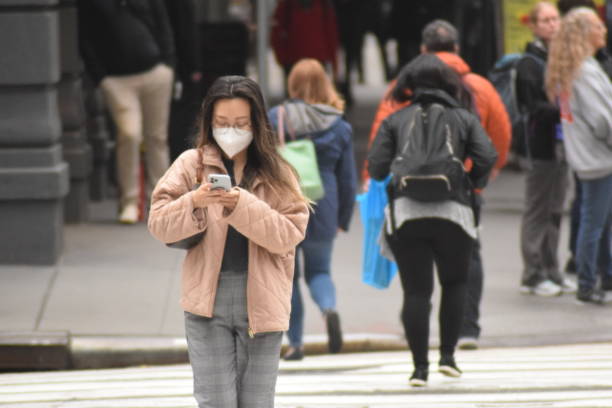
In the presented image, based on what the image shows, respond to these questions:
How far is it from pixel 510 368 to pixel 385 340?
1134 millimetres

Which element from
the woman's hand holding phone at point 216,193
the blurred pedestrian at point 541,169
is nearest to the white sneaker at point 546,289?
the blurred pedestrian at point 541,169

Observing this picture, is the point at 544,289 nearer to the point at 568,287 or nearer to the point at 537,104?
the point at 568,287

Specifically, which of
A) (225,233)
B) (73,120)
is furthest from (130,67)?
(225,233)

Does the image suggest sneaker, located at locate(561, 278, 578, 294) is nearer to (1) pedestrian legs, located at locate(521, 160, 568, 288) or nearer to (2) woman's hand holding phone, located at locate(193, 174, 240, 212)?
(1) pedestrian legs, located at locate(521, 160, 568, 288)

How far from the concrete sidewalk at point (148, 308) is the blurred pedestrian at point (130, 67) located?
2.23 ft

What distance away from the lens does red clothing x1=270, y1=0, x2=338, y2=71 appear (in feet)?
50.4

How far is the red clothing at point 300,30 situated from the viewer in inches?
605

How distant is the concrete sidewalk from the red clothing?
5147mm

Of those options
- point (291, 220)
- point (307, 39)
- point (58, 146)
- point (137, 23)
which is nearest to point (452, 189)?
point (291, 220)

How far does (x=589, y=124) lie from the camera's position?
8.27m

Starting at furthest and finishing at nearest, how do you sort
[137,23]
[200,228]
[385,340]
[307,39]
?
[307,39] < [137,23] < [385,340] < [200,228]

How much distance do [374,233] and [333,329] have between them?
0.59 meters

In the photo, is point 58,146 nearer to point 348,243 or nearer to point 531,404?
point 348,243

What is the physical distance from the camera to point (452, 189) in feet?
20.7
